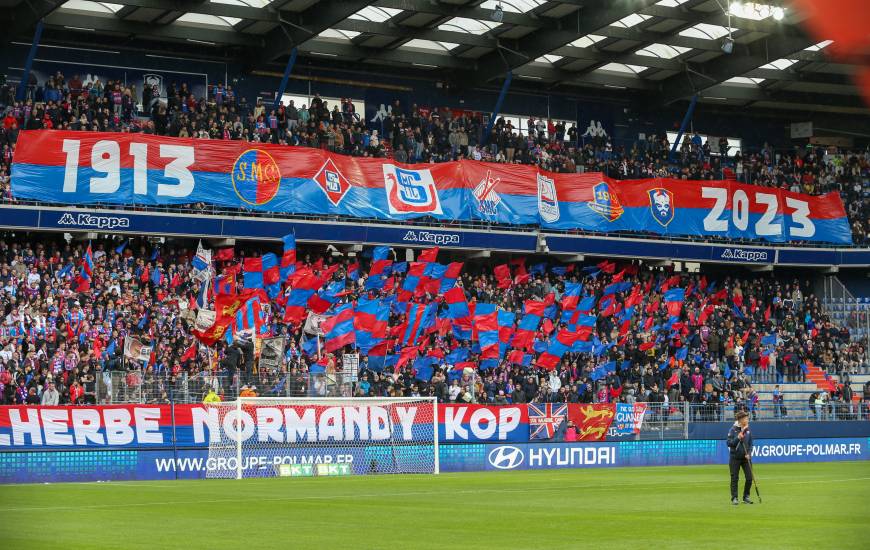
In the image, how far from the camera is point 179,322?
→ 125ft

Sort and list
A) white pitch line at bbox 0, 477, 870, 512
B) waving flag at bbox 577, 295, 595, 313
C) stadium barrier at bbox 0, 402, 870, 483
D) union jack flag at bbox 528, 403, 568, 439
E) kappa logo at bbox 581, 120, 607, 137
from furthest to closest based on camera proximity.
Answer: kappa logo at bbox 581, 120, 607, 137, waving flag at bbox 577, 295, 595, 313, union jack flag at bbox 528, 403, 568, 439, stadium barrier at bbox 0, 402, 870, 483, white pitch line at bbox 0, 477, 870, 512

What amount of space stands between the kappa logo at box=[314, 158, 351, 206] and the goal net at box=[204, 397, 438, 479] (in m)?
13.1

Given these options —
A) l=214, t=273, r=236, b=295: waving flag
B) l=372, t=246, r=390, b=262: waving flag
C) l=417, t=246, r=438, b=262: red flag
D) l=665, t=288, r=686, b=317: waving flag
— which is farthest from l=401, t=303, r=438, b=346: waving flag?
l=665, t=288, r=686, b=317: waving flag

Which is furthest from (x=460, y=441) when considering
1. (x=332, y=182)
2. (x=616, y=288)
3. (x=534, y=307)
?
(x=616, y=288)

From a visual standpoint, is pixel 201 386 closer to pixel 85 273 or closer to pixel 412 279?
pixel 85 273

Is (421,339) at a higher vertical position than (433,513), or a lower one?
higher

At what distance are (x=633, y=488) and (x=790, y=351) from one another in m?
28.1

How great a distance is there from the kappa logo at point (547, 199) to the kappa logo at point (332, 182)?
8.60m

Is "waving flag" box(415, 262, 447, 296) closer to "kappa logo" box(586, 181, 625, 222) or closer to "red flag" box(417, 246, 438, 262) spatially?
"red flag" box(417, 246, 438, 262)

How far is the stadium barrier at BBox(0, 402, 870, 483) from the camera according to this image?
1127 inches

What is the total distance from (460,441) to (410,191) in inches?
555

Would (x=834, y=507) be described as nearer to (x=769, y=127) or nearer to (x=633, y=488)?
(x=633, y=488)

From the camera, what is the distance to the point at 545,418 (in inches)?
1423

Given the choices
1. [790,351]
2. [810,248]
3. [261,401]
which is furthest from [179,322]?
[810,248]
